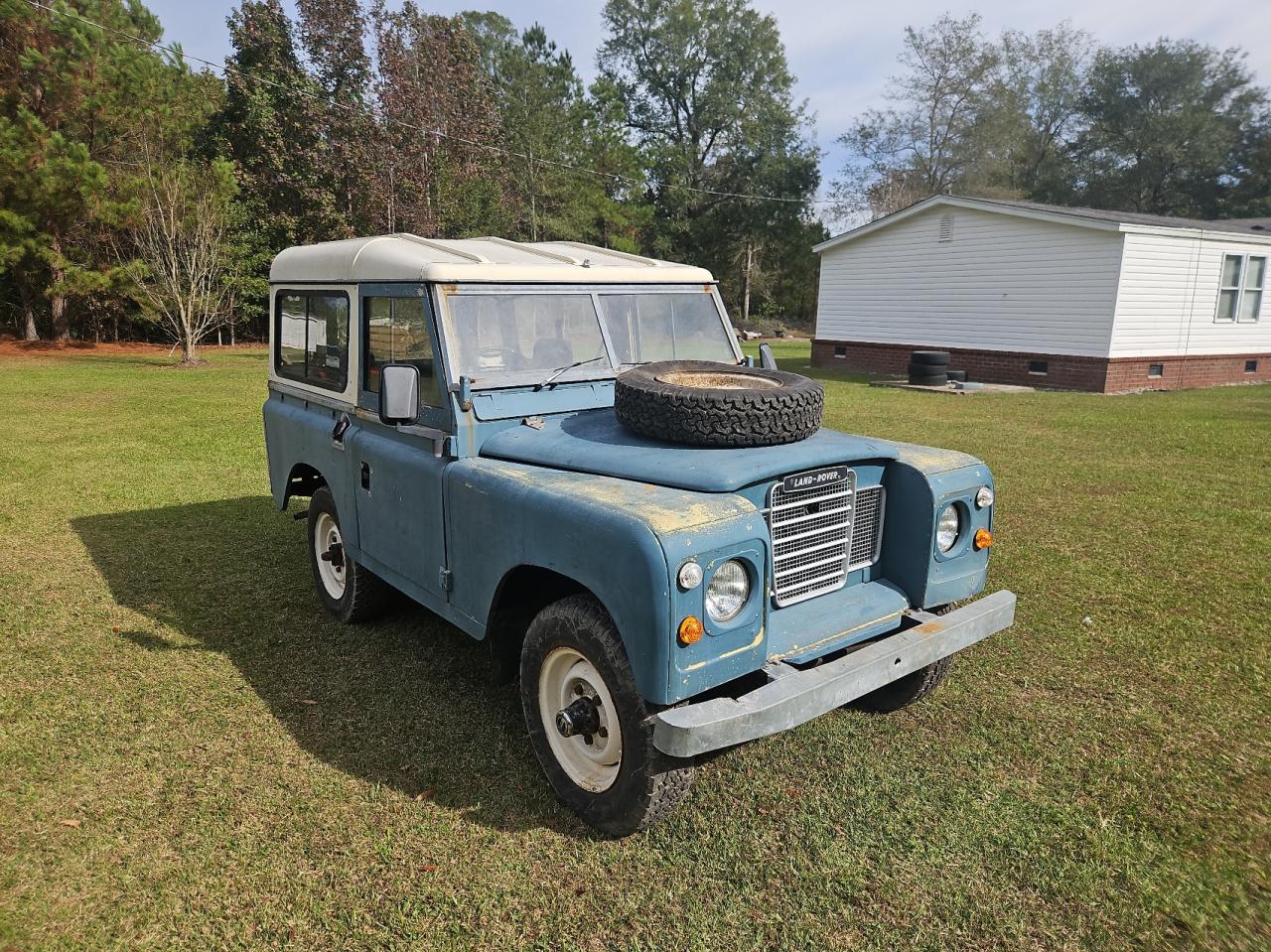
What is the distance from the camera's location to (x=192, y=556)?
651 centimetres

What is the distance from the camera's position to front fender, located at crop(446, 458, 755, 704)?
2715mm

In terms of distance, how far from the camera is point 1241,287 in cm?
1912

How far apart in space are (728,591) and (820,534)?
0.74m

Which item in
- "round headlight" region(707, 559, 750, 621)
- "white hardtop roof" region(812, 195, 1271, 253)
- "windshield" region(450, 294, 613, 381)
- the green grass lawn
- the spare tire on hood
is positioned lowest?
the green grass lawn

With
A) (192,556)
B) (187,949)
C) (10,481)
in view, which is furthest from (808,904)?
(10,481)

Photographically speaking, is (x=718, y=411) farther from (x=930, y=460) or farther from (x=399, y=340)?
(x=399, y=340)

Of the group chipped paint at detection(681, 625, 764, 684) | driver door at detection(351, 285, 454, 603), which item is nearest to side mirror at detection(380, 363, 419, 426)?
driver door at detection(351, 285, 454, 603)

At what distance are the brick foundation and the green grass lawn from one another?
1238cm

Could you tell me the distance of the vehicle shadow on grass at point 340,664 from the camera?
11.8 feet

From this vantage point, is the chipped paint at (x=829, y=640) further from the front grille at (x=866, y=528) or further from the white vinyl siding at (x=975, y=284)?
the white vinyl siding at (x=975, y=284)

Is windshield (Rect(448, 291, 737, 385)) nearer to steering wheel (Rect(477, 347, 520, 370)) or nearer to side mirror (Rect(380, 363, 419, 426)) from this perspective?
steering wheel (Rect(477, 347, 520, 370))

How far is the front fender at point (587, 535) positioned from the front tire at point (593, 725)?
0.15m

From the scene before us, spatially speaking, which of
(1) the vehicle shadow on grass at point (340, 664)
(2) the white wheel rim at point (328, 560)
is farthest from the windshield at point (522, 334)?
(2) the white wheel rim at point (328, 560)

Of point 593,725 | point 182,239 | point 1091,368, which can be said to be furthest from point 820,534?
point 182,239
